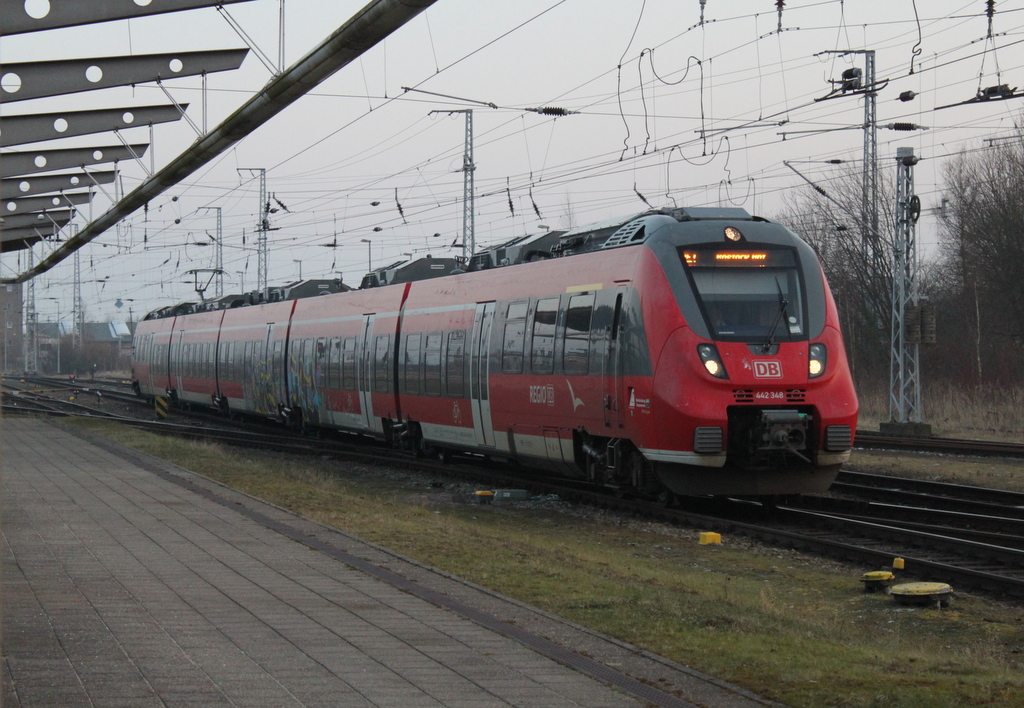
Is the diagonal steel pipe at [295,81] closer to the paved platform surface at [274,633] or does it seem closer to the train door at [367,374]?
the paved platform surface at [274,633]

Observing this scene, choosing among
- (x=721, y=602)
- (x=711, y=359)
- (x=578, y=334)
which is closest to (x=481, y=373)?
(x=578, y=334)

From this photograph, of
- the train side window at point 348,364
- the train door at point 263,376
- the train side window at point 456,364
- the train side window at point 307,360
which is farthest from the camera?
the train door at point 263,376

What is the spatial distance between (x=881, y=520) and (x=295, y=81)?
870 centimetres

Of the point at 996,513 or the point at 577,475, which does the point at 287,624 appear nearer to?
the point at 577,475

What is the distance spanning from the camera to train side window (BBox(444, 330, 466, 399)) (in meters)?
19.0

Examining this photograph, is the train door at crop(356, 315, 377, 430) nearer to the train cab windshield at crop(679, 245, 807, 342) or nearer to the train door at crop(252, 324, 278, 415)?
the train door at crop(252, 324, 278, 415)

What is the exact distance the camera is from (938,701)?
5.36 metres

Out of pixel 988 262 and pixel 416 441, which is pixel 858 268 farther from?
pixel 416 441

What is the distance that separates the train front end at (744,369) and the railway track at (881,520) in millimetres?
627

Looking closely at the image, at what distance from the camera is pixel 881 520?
13414 millimetres

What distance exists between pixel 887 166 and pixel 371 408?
88.6ft

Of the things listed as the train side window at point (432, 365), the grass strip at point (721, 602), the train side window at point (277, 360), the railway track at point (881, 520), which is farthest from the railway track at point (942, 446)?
the train side window at point (277, 360)

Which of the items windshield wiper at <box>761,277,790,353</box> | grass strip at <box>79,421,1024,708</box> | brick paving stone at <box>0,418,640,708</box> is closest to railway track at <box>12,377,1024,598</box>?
grass strip at <box>79,421,1024,708</box>

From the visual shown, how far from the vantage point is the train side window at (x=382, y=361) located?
23031mm
